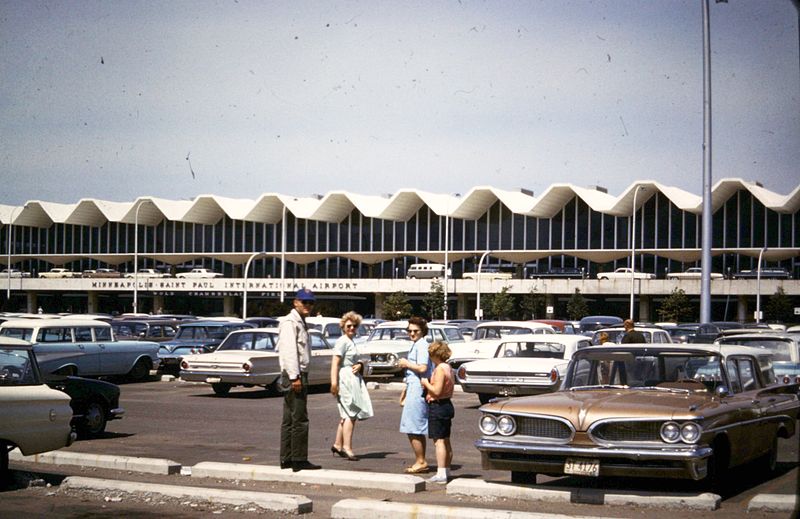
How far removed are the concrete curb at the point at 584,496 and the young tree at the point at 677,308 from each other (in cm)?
6431

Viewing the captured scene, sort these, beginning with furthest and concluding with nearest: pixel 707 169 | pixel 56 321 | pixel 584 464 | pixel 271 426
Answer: pixel 707 169 → pixel 56 321 → pixel 271 426 → pixel 584 464

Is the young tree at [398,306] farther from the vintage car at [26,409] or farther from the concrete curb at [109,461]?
the vintage car at [26,409]

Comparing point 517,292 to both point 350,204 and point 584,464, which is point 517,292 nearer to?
point 350,204

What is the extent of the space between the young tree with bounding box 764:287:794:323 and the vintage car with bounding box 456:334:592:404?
50.1 meters

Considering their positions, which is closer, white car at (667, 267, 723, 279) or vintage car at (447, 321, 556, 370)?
vintage car at (447, 321, 556, 370)

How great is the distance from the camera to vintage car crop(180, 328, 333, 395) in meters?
23.8

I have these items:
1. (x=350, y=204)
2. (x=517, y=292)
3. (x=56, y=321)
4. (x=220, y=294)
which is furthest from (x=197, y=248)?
(x=56, y=321)

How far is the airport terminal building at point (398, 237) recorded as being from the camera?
77750 millimetres

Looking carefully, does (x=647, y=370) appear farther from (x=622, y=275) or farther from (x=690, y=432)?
(x=622, y=275)

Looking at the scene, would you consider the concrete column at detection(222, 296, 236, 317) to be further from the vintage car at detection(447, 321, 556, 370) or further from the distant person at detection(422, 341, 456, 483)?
the distant person at detection(422, 341, 456, 483)

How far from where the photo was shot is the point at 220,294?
301ft

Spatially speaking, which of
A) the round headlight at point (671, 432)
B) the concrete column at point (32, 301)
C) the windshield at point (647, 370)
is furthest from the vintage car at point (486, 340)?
the concrete column at point (32, 301)

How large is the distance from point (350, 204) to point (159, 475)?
261ft

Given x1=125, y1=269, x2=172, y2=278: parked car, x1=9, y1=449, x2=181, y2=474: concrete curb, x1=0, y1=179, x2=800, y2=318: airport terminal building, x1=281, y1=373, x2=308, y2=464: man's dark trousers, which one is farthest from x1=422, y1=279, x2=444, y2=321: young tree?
x1=281, y1=373, x2=308, y2=464: man's dark trousers
